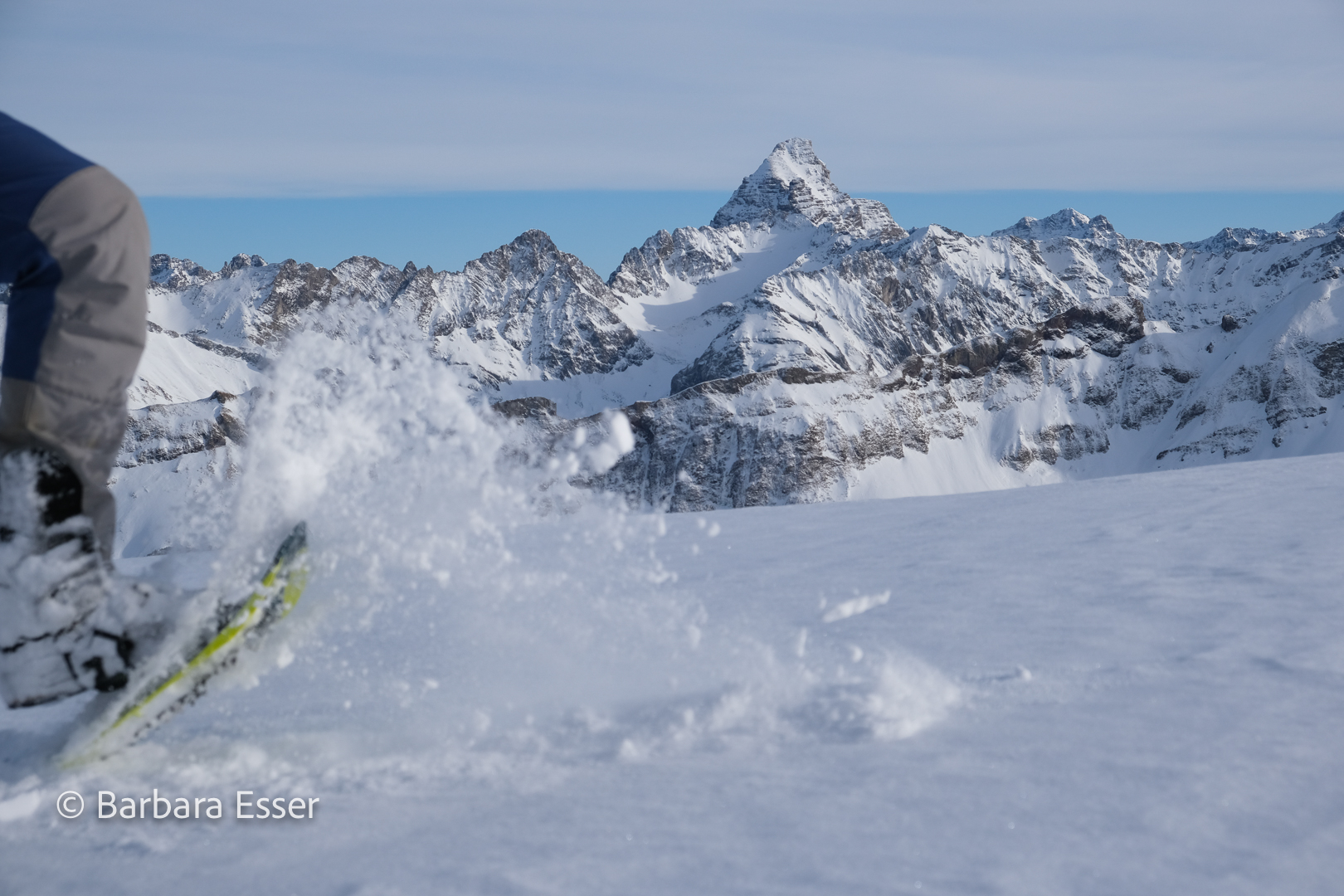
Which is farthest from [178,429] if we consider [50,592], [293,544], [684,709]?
[684,709]

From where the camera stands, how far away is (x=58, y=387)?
246cm

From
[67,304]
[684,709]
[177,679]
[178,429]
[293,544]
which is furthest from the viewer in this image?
[178,429]

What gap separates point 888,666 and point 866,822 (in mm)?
1182

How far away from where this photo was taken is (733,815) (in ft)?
7.44

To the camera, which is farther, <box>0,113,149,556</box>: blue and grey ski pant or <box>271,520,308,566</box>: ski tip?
<box>271,520,308,566</box>: ski tip

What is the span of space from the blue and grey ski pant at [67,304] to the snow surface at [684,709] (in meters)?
0.74

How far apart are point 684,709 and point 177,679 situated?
1.49 m

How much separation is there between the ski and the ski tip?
0.03 m

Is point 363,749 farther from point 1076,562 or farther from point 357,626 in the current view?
point 1076,562

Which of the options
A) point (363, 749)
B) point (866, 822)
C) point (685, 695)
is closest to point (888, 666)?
point (685, 695)

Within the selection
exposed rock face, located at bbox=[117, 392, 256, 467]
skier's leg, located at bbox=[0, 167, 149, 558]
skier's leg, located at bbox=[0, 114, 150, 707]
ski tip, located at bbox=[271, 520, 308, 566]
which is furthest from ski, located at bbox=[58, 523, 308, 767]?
exposed rock face, located at bbox=[117, 392, 256, 467]

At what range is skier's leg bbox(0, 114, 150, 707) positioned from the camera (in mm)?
2449

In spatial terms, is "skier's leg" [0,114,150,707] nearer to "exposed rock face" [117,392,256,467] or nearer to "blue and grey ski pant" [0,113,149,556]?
"blue and grey ski pant" [0,113,149,556]

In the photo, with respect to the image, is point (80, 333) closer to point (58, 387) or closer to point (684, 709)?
point (58, 387)
